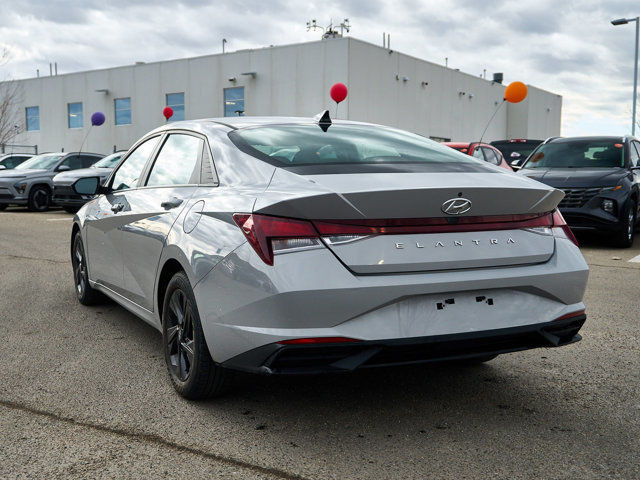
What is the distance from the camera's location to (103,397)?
3.69 m

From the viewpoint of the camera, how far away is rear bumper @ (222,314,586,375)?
114 inches

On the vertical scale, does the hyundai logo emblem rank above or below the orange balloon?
below

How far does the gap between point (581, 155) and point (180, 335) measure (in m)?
8.90

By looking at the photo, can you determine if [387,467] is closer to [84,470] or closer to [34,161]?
[84,470]

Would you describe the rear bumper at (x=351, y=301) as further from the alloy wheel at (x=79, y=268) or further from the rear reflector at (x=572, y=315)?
the alloy wheel at (x=79, y=268)

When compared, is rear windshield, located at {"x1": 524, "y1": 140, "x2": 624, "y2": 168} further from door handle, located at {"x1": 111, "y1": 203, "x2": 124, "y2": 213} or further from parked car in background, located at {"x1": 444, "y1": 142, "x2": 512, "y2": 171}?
door handle, located at {"x1": 111, "y1": 203, "x2": 124, "y2": 213}

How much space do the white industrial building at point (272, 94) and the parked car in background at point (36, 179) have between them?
9.43 metres

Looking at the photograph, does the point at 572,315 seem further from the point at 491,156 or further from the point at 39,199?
the point at 39,199

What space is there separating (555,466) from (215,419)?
1.56 metres

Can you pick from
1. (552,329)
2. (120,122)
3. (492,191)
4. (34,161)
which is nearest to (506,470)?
(552,329)

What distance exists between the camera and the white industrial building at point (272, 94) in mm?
30969

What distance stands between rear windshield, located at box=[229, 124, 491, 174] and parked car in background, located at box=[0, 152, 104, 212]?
15005 mm

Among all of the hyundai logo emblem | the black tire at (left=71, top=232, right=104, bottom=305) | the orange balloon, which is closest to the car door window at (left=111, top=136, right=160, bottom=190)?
the black tire at (left=71, top=232, right=104, bottom=305)

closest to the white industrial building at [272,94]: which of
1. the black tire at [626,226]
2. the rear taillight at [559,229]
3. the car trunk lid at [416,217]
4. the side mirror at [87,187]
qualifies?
the black tire at [626,226]
